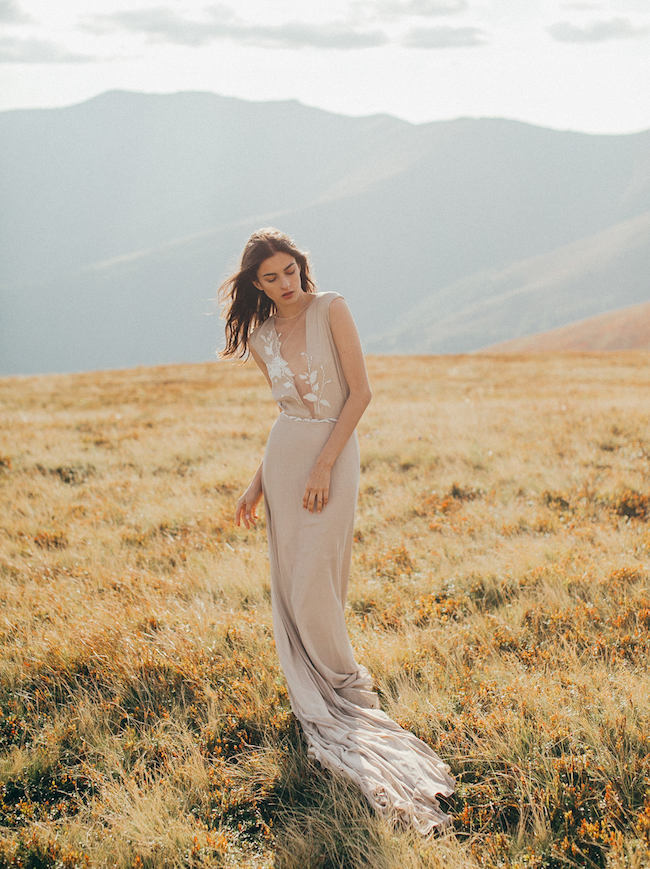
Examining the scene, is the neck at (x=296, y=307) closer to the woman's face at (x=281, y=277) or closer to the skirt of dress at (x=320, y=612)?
the woman's face at (x=281, y=277)

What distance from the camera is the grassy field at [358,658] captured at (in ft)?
9.82

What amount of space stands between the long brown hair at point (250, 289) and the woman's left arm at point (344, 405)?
0.46 metres

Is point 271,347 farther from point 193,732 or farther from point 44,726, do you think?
point 44,726

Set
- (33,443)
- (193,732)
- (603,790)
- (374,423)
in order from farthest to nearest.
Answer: (374,423), (33,443), (193,732), (603,790)

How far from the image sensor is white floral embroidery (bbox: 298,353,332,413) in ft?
12.0

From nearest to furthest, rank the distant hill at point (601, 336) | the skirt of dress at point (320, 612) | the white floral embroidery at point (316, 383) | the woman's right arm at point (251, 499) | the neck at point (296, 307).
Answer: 1. the skirt of dress at point (320, 612)
2. the white floral embroidery at point (316, 383)
3. the neck at point (296, 307)
4. the woman's right arm at point (251, 499)
5. the distant hill at point (601, 336)

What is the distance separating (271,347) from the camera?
3848mm

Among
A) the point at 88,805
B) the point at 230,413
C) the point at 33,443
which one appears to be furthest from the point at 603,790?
the point at 230,413

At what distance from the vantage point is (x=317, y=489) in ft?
11.6

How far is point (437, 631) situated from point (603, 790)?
5.57 feet

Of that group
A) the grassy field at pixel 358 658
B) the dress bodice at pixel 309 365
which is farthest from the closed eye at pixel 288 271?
the grassy field at pixel 358 658

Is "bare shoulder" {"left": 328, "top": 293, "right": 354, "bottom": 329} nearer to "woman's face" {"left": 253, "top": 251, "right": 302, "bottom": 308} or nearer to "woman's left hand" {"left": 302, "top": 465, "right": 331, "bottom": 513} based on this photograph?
"woman's face" {"left": 253, "top": 251, "right": 302, "bottom": 308}

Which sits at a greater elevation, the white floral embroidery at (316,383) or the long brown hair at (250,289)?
the long brown hair at (250,289)

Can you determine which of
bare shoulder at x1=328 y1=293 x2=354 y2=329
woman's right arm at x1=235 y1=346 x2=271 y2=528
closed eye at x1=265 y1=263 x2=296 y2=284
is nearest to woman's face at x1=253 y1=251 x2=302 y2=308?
closed eye at x1=265 y1=263 x2=296 y2=284
